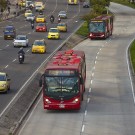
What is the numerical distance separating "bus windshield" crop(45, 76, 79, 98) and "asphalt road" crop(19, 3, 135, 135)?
114 centimetres

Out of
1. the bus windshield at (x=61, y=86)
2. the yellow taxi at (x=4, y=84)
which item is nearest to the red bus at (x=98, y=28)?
the yellow taxi at (x=4, y=84)

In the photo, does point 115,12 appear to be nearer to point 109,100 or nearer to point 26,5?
point 26,5

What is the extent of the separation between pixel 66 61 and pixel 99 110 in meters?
3.52

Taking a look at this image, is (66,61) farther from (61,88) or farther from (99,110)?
(99,110)

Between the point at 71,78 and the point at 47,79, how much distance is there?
1311 mm

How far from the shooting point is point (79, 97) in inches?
1427

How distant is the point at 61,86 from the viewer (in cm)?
3594

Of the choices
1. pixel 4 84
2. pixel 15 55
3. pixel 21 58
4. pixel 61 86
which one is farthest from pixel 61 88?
pixel 15 55

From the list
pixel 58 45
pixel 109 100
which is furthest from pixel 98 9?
pixel 109 100

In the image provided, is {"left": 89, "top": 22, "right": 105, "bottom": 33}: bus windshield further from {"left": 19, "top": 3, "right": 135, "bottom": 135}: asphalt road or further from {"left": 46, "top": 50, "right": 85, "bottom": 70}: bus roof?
{"left": 46, "top": 50, "right": 85, "bottom": 70}: bus roof

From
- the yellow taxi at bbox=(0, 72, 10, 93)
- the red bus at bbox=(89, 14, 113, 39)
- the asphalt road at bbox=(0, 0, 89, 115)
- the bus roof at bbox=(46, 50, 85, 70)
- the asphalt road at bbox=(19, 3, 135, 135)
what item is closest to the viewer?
the asphalt road at bbox=(19, 3, 135, 135)

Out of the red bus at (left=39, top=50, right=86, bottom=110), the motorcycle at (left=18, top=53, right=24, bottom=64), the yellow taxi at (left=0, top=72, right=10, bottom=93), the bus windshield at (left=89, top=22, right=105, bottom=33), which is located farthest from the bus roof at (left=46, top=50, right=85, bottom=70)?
the bus windshield at (left=89, top=22, right=105, bottom=33)

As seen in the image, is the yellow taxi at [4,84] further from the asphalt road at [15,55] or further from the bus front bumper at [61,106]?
the bus front bumper at [61,106]

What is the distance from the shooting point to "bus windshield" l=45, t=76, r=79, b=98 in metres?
35.8
